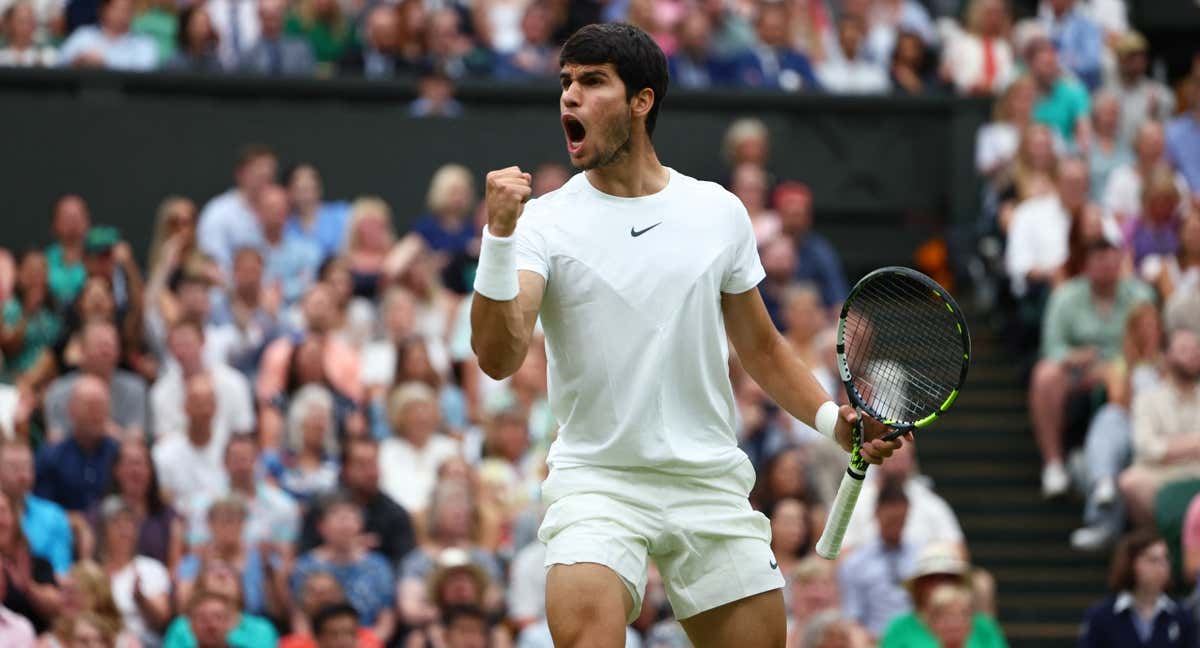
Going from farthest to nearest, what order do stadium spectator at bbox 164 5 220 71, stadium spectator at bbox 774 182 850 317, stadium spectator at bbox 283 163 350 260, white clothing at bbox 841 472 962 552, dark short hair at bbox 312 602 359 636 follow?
stadium spectator at bbox 164 5 220 71, stadium spectator at bbox 774 182 850 317, stadium spectator at bbox 283 163 350 260, white clothing at bbox 841 472 962 552, dark short hair at bbox 312 602 359 636

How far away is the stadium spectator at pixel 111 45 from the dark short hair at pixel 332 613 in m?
6.09

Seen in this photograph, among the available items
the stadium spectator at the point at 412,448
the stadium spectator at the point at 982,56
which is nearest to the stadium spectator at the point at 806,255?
the stadium spectator at the point at 982,56

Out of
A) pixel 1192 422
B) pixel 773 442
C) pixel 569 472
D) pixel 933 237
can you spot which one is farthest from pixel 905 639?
pixel 933 237

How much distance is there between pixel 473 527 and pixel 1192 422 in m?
4.07

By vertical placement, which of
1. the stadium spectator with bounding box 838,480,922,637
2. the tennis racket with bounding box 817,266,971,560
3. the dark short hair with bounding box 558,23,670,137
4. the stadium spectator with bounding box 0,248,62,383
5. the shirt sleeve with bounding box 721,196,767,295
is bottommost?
the stadium spectator with bounding box 838,480,922,637

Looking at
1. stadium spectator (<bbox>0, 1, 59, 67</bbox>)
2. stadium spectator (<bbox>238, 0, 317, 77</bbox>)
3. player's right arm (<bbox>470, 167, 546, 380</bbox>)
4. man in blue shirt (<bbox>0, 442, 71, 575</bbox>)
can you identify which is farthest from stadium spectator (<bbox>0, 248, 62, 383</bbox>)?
player's right arm (<bbox>470, 167, 546, 380</bbox>)

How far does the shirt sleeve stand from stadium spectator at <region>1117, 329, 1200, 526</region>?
21.4ft

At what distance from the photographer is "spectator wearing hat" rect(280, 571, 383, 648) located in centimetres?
955

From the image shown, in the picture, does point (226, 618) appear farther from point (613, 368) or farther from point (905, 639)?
point (613, 368)

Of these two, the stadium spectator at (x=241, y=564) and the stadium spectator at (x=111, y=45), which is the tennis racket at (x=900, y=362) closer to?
the stadium spectator at (x=241, y=564)

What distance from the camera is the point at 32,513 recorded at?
10281 millimetres

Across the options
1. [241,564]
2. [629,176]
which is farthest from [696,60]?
[629,176]

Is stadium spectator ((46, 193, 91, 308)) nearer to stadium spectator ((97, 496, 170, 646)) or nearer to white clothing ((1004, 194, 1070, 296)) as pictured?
stadium spectator ((97, 496, 170, 646))

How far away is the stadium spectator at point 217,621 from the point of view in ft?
31.4
